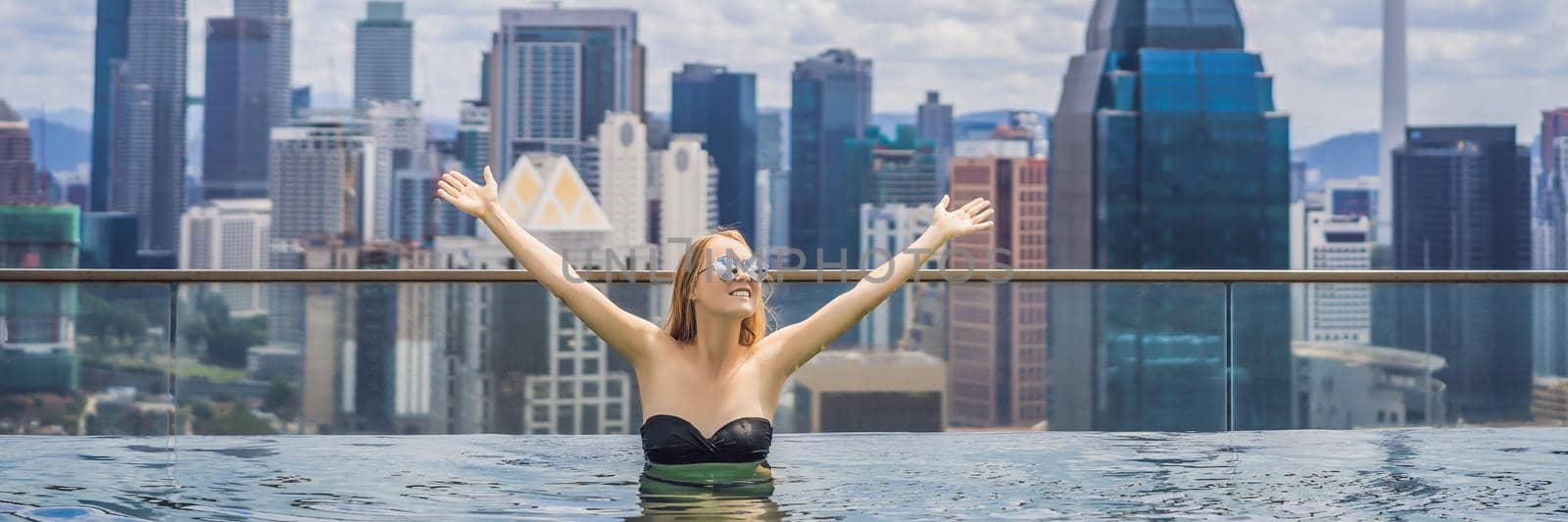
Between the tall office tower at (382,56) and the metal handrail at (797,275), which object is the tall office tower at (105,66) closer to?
the tall office tower at (382,56)

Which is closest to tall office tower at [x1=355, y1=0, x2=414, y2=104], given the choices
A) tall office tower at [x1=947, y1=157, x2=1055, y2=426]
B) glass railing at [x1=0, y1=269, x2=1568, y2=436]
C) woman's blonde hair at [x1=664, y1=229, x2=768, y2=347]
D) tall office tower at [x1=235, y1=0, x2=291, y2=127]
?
tall office tower at [x1=235, y1=0, x2=291, y2=127]

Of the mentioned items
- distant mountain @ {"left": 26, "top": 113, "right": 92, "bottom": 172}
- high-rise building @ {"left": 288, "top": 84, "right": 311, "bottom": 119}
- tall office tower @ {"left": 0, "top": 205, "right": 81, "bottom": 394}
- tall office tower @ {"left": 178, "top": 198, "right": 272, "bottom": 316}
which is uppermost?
high-rise building @ {"left": 288, "top": 84, "right": 311, "bottom": 119}

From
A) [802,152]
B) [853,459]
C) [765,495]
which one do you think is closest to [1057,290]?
[853,459]

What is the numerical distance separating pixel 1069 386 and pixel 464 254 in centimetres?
7193

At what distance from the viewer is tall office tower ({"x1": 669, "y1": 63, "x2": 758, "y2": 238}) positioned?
276 feet

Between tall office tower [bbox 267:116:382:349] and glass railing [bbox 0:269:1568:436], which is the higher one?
tall office tower [bbox 267:116:382:349]

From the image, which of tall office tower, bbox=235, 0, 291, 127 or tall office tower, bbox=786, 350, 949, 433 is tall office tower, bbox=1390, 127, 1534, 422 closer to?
tall office tower, bbox=235, 0, 291, 127

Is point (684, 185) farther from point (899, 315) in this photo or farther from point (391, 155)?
point (899, 315)

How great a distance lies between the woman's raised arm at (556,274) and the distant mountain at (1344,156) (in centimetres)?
8401

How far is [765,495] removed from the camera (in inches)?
125

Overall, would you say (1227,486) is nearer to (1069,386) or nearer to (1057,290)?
(1057,290)

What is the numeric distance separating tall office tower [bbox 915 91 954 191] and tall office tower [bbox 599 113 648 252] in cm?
1505

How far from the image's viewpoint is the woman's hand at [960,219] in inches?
134

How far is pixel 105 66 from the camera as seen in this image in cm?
9231
